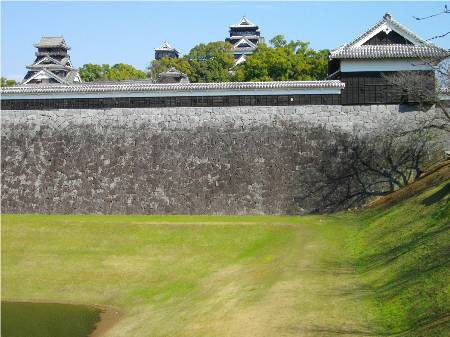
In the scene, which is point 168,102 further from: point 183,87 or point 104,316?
point 104,316

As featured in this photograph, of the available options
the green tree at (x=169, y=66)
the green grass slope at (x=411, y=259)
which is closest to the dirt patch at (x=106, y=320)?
the green grass slope at (x=411, y=259)

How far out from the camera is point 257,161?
16.4 m

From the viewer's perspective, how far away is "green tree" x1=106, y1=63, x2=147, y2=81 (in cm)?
4322

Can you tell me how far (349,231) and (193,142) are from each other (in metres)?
5.56

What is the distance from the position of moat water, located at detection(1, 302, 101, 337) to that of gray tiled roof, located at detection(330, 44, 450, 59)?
395 inches

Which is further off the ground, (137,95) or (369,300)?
(137,95)

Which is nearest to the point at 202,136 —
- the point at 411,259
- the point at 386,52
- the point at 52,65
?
the point at 386,52

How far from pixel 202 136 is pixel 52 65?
26763 mm

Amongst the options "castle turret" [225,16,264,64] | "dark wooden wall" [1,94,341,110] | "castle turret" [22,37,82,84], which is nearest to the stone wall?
"dark wooden wall" [1,94,341,110]

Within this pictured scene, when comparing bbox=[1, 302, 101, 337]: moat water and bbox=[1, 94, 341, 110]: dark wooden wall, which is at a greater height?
bbox=[1, 94, 341, 110]: dark wooden wall

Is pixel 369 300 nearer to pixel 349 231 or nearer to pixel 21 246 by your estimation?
pixel 349 231

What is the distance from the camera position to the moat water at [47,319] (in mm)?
9242

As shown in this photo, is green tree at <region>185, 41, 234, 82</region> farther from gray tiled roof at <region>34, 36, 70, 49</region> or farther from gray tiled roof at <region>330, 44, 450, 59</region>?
gray tiled roof at <region>330, 44, 450, 59</region>

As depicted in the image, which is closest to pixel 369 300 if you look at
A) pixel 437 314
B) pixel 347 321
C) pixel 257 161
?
pixel 347 321
